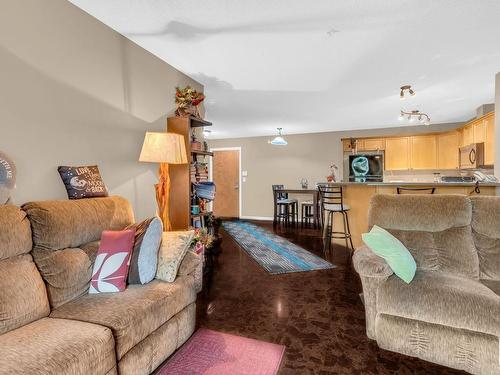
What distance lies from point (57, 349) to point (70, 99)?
1.68 metres

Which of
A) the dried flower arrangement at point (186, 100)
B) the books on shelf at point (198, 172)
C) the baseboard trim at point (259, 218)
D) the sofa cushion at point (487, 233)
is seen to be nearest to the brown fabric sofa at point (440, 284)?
the sofa cushion at point (487, 233)

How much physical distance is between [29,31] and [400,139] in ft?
20.7

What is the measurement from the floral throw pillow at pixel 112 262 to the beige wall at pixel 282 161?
554 centimetres

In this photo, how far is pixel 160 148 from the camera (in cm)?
247

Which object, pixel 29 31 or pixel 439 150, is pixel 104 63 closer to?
pixel 29 31

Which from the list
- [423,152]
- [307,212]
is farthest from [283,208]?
[423,152]

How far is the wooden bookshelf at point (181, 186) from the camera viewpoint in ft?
9.58

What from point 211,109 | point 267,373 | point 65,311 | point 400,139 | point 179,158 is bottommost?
point 267,373

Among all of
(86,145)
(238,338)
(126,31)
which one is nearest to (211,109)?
(126,31)

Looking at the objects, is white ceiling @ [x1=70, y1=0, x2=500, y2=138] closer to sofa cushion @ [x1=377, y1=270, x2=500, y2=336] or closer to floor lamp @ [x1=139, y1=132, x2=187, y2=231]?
floor lamp @ [x1=139, y1=132, x2=187, y2=231]

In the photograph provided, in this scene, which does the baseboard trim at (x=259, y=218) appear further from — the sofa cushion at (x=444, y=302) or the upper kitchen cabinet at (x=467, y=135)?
the sofa cushion at (x=444, y=302)

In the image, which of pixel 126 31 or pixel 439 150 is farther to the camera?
pixel 439 150

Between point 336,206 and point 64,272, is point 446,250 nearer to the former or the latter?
point 336,206

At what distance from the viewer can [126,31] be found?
2.41m
